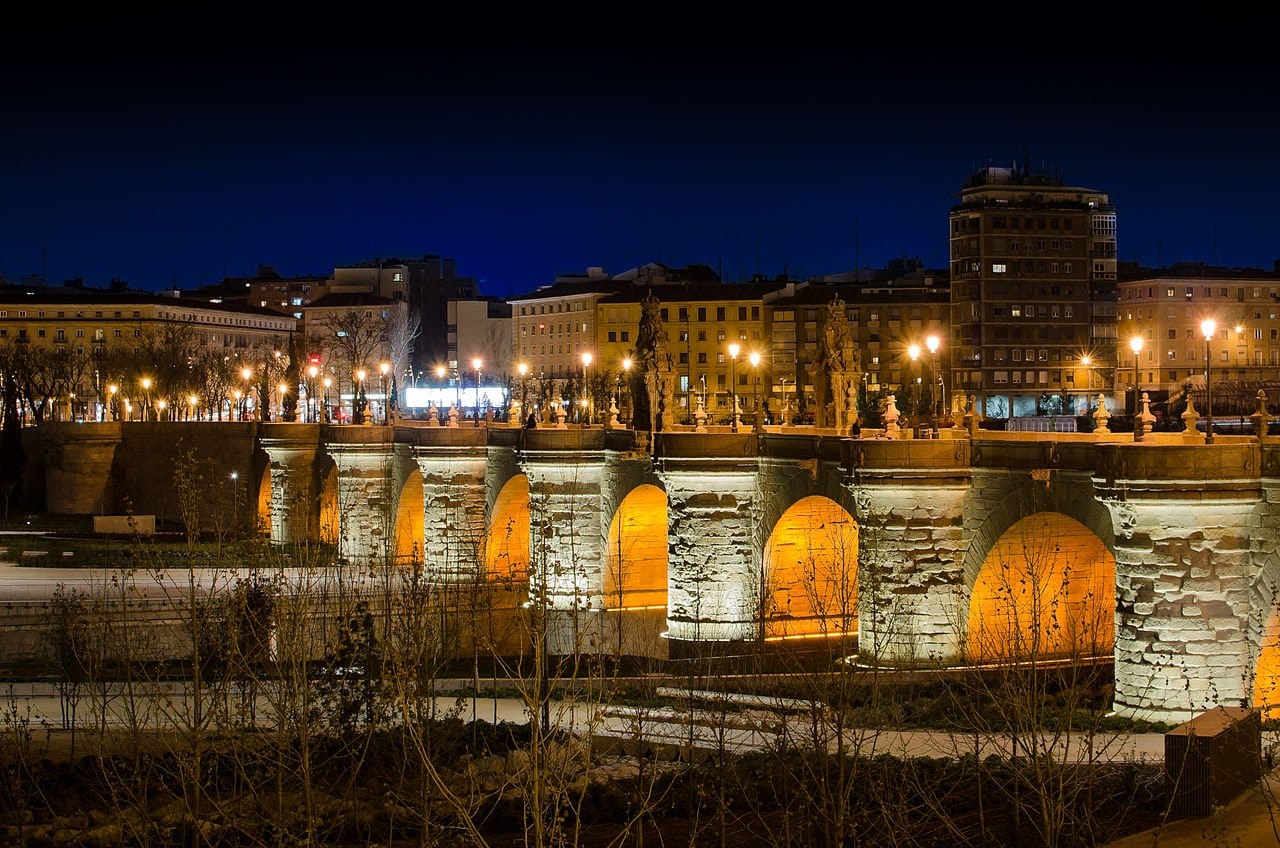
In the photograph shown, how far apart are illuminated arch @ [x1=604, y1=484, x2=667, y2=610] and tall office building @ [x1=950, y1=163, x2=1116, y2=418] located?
194 feet

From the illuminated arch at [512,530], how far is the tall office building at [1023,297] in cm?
5431

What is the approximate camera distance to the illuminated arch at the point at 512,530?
51.1 m

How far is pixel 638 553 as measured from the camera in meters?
46.5

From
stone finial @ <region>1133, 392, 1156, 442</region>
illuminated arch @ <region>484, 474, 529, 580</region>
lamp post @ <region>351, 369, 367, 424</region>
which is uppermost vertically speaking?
lamp post @ <region>351, 369, 367, 424</region>

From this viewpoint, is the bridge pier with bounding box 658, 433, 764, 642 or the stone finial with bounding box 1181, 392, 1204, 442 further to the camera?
the bridge pier with bounding box 658, 433, 764, 642

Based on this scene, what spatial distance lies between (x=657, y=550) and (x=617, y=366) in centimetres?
6998

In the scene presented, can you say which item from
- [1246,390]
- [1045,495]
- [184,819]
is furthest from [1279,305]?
[184,819]

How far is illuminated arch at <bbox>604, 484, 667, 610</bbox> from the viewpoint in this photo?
148 ft

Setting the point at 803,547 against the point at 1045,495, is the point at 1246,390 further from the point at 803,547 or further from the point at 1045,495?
the point at 1045,495

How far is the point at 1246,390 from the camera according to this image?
291ft

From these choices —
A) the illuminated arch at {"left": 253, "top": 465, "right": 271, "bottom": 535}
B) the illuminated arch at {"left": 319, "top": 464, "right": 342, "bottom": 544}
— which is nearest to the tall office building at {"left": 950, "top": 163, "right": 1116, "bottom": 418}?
the illuminated arch at {"left": 253, "top": 465, "right": 271, "bottom": 535}

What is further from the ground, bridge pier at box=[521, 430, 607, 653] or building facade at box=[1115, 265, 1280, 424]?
building facade at box=[1115, 265, 1280, 424]

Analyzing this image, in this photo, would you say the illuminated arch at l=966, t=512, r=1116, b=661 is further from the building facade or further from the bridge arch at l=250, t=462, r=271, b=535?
the building facade

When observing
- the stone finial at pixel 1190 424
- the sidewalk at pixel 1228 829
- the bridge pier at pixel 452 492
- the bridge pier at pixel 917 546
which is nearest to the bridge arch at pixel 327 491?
the bridge pier at pixel 452 492
